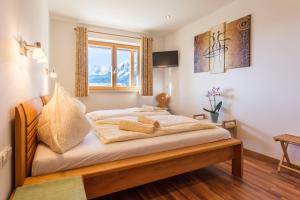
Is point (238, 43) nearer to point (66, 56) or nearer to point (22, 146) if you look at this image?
point (22, 146)

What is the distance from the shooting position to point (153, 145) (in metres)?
1.82

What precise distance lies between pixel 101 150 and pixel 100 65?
127 inches

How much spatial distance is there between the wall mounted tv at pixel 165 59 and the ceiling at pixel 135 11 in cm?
63

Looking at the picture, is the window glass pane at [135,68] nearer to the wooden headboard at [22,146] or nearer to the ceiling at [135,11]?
the ceiling at [135,11]

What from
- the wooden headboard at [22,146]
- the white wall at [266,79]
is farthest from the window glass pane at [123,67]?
the wooden headboard at [22,146]

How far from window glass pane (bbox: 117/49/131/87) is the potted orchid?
2.11m

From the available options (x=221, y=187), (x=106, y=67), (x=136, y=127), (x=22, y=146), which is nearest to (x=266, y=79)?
(x=221, y=187)

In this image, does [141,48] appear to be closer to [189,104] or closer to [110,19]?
[110,19]

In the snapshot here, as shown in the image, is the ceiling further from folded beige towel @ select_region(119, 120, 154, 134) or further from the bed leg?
the bed leg

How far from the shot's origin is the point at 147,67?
186 inches

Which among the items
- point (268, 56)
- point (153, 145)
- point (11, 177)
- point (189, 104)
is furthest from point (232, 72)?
point (11, 177)

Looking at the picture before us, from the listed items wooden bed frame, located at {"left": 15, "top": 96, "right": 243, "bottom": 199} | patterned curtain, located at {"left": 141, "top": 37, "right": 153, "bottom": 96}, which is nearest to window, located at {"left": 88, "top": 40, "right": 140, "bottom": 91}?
patterned curtain, located at {"left": 141, "top": 37, "right": 153, "bottom": 96}

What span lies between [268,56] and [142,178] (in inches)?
98.3

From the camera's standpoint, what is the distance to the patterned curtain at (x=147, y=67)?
4691mm
